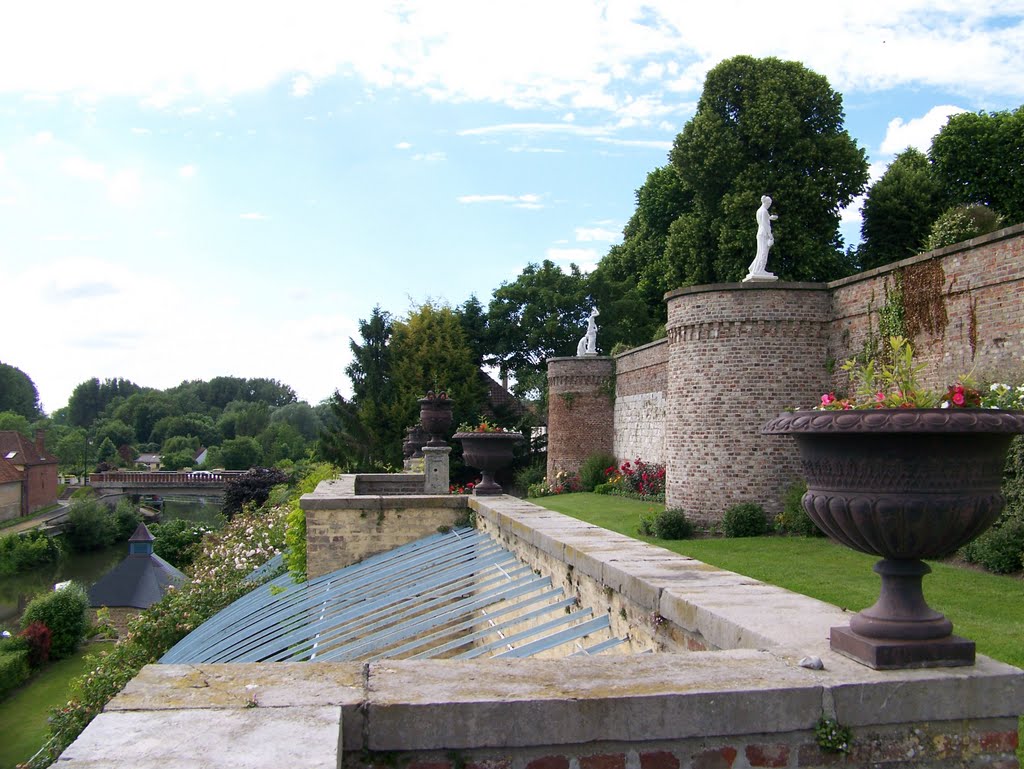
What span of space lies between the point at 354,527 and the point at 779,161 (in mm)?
20645

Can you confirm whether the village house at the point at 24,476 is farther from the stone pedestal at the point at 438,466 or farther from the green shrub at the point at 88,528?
the stone pedestal at the point at 438,466

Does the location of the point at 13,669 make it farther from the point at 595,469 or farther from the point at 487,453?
the point at 487,453

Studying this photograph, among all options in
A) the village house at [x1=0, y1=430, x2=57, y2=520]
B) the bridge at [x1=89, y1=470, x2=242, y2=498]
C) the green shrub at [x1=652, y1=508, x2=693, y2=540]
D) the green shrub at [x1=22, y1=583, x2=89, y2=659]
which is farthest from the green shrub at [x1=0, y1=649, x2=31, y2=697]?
the bridge at [x1=89, y1=470, x2=242, y2=498]

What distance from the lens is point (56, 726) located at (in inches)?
470

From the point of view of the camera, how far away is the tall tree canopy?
93312mm

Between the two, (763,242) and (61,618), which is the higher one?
(763,242)

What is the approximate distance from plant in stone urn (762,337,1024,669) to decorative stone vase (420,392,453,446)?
11895mm

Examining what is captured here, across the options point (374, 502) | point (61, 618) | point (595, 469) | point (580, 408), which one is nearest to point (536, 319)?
point (580, 408)

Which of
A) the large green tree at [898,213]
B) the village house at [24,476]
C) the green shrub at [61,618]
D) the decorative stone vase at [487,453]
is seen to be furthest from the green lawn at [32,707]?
the village house at [24,476]

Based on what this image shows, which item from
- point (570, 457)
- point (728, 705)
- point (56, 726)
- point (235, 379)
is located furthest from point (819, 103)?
point (235, 379)

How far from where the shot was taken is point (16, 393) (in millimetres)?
94062

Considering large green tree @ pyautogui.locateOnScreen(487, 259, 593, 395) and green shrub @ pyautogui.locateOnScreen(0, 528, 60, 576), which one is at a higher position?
large green tree @ pyautogui.locateOnScreen(487, 259, 593, 395)

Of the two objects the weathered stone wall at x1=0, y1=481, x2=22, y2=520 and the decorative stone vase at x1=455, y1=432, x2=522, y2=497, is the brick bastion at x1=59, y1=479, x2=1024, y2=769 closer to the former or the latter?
the decorative stone vase at x1=455, y1=432, x2=522, y2=497

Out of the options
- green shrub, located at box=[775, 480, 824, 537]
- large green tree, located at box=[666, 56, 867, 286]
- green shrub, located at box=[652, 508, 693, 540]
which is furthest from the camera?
large green tree, located at box=[666, 56, 867, 286]
